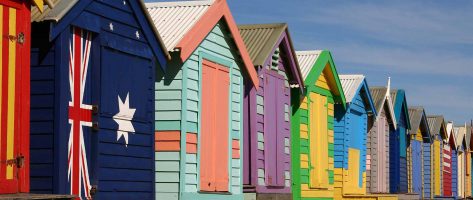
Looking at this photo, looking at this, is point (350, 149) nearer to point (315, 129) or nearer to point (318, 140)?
point (318, 140)

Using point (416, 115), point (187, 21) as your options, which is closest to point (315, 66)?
point (187, 21)

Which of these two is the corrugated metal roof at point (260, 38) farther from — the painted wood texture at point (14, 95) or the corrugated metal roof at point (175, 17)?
the painted wood texture at point (14, 95)

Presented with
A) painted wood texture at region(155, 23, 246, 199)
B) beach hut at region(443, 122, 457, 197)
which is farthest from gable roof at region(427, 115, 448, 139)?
painted wood texture at region(155, 23, 246, 199)

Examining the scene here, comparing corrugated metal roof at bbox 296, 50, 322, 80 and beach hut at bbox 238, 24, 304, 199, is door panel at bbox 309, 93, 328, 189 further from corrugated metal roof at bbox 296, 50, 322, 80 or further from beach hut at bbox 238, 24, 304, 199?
beach hut at bbox 238, 24, 304, 199

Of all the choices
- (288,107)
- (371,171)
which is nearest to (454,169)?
(371,171)

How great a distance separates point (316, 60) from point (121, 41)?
995 cm

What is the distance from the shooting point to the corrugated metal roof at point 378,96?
1181 inches

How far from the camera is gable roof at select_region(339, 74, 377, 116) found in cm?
2635

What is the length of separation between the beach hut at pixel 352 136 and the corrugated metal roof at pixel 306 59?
2.68 metres

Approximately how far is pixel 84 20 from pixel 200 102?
13.1 ft

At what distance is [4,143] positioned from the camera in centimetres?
1114

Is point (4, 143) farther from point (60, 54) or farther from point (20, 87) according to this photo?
point (60, 54)

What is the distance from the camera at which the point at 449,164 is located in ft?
140

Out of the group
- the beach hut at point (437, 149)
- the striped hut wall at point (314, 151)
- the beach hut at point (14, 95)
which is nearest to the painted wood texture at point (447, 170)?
the beach hut at point (437, 149)
